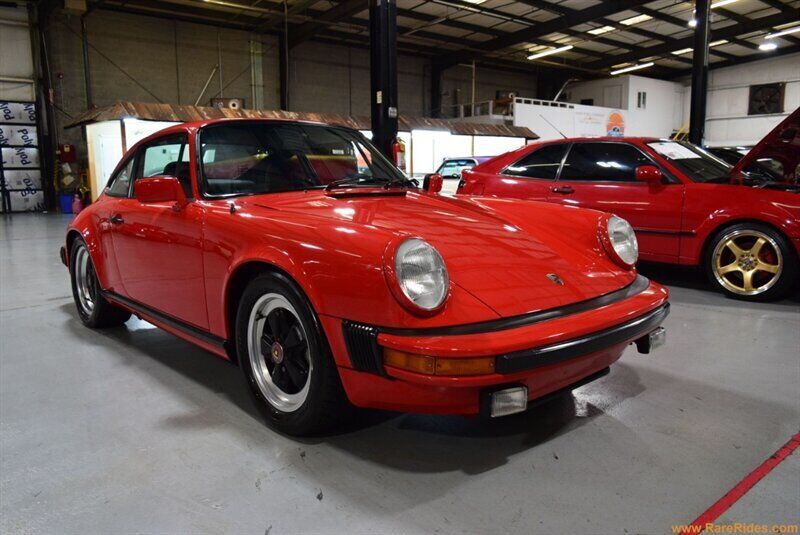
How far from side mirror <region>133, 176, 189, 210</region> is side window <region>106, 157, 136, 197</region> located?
82 cm

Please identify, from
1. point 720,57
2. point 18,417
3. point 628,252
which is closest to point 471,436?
point 628,252

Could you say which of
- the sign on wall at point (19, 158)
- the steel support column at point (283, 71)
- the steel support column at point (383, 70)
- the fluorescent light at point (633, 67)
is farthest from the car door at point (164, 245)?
the fluorescent light at point (633, 67)

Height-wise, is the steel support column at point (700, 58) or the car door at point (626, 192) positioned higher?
the steel support column at point (700, 58)

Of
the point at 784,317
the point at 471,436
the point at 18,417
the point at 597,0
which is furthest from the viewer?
the point at 597,0

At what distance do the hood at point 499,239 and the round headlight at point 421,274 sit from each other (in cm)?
7

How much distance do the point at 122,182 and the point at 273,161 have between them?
1236mm

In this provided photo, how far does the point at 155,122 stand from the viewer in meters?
11.8

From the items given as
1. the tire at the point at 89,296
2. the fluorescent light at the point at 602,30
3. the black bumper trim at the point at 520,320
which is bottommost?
the tire at the point at 89,296

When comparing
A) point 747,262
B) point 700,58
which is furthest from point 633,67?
point 747,262

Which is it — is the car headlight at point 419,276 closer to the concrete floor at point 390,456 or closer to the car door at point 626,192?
the concrete floor at point 390,456

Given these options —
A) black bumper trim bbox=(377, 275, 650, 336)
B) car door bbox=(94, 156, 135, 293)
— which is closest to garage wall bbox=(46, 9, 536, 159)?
car door bbox=(94, 156, 135, 293)

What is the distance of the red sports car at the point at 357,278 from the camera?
1551mm

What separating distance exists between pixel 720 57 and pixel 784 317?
83.3ft

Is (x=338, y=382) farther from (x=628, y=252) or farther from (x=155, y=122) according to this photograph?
(x=155, y=122)
